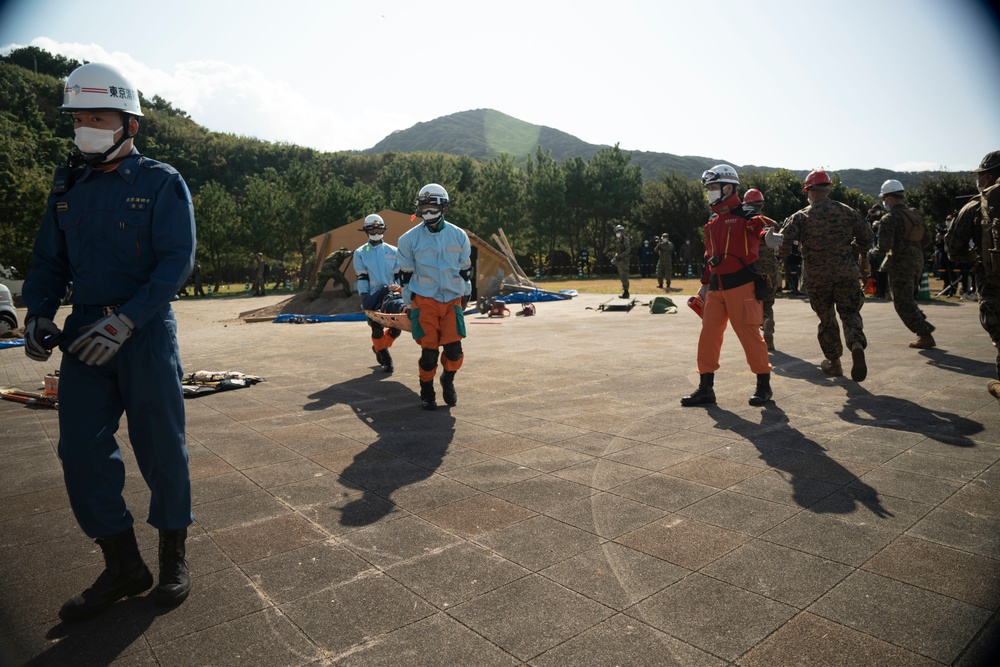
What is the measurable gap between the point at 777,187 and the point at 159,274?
148ft

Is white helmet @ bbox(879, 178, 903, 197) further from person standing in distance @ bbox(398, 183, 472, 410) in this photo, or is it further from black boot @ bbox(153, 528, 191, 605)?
black boot @ bbox(153, 528, 191, 605)

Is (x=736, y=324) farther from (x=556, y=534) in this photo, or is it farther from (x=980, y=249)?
(x=556, y=534)

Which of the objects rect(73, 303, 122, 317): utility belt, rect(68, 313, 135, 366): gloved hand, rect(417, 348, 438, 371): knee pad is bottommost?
rect(417, 348, 438, 371): knee pad

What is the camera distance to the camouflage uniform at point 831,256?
723 centimetres

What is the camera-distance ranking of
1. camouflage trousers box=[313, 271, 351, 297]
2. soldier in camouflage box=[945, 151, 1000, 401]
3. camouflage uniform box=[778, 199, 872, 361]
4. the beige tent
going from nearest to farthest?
1. soldier in camouflage box=[945, 151, 1000, 401]
2. camouflage uniform box=[778, 199, 872, 361]
3. camouflage trousers box=[313, 271, 351, 297]
4. the beige tent

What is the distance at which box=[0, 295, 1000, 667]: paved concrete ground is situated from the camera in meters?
2.43

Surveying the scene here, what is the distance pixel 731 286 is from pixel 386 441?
3.55 metres

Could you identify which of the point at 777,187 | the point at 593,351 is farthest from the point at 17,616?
the point at 777,187

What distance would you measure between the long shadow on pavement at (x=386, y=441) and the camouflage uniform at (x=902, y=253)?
6.80 metres

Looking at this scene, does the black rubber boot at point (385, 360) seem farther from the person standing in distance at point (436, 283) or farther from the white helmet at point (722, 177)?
the white helmet at point (722, 177)

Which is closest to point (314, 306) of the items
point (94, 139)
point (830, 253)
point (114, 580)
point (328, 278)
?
point (328, 278)

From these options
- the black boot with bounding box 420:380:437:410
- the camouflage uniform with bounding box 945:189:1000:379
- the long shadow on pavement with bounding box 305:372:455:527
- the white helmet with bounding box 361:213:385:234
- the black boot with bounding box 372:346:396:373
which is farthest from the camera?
the white helmet with bounding box 361:213:385:234

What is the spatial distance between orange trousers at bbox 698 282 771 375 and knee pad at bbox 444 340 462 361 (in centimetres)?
244

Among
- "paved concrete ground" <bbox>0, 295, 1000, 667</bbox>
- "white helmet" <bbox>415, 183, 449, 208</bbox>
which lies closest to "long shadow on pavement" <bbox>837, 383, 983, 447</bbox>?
"paved concrete ground" <bbox>0, 295, 1000, 667</bbox>
